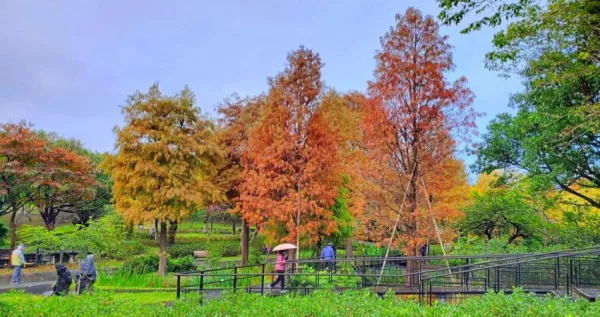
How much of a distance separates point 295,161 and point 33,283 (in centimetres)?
1043

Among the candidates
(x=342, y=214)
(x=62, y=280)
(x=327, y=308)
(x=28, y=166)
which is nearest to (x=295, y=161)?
(x=342, y=214)

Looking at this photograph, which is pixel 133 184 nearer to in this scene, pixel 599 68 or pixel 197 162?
pixel 197 162

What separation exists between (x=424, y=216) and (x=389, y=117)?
3.12 metres

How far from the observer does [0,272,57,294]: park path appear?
45.9ft

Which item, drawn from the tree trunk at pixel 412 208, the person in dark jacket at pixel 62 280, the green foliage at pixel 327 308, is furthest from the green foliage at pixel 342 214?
the green foliage at pixel 327 308

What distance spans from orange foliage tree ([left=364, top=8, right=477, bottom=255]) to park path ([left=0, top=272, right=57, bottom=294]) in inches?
442

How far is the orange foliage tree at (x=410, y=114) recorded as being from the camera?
12828 mm

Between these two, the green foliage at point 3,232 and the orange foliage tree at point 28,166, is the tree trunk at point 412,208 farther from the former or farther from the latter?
the green foliage at point 3,232

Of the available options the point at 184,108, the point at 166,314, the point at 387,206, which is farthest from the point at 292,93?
the point at 166,314

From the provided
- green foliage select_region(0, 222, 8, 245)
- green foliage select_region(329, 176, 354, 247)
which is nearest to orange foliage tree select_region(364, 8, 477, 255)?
green foliage select_region(329, 176, 354, 247)

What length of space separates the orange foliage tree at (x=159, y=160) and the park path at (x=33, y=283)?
3.67 meters

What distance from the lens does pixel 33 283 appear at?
52.1 ft

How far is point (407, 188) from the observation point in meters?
12.6

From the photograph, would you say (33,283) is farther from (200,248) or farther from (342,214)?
(200,248)
